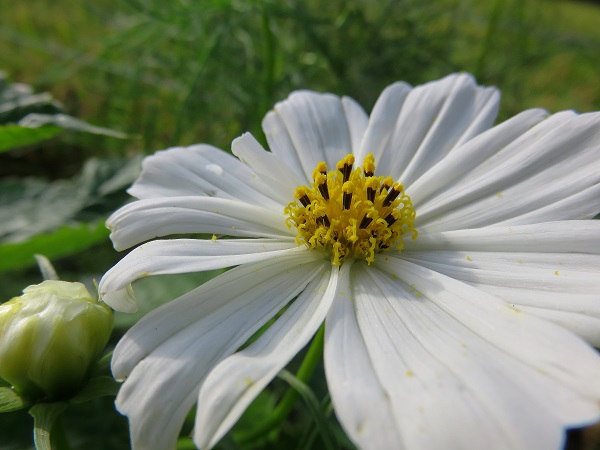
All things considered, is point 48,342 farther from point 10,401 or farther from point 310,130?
point 310,130

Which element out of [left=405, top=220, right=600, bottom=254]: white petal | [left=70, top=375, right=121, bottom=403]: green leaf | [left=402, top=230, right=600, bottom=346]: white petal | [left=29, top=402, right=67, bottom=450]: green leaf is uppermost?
[left=405, top=220, right=600, bottom=254]: white petal

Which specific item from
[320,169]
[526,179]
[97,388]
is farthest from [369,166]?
[97,388]

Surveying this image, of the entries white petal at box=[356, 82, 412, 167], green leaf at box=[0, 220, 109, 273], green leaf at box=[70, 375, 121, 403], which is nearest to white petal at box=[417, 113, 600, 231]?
white petal at box=[356, 82, 412, 167]

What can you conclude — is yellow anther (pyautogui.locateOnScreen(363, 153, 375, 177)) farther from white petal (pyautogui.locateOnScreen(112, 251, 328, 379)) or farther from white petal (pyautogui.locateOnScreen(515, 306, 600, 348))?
white petal (pyautogui.locateOnScreen(515, 306, 600, 348))

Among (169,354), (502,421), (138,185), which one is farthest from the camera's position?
(138,185)

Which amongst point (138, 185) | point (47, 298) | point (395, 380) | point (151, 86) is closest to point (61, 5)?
point (151, 86)

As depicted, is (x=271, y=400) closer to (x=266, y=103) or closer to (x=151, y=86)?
(x=266, y=103)

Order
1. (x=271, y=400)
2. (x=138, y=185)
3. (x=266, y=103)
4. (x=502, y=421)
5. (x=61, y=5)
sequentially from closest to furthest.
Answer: (x=502, y=421) < (x=138, y=185) < (x=271, y=400) < (x=266, y=103) < (x=61, y=5)
